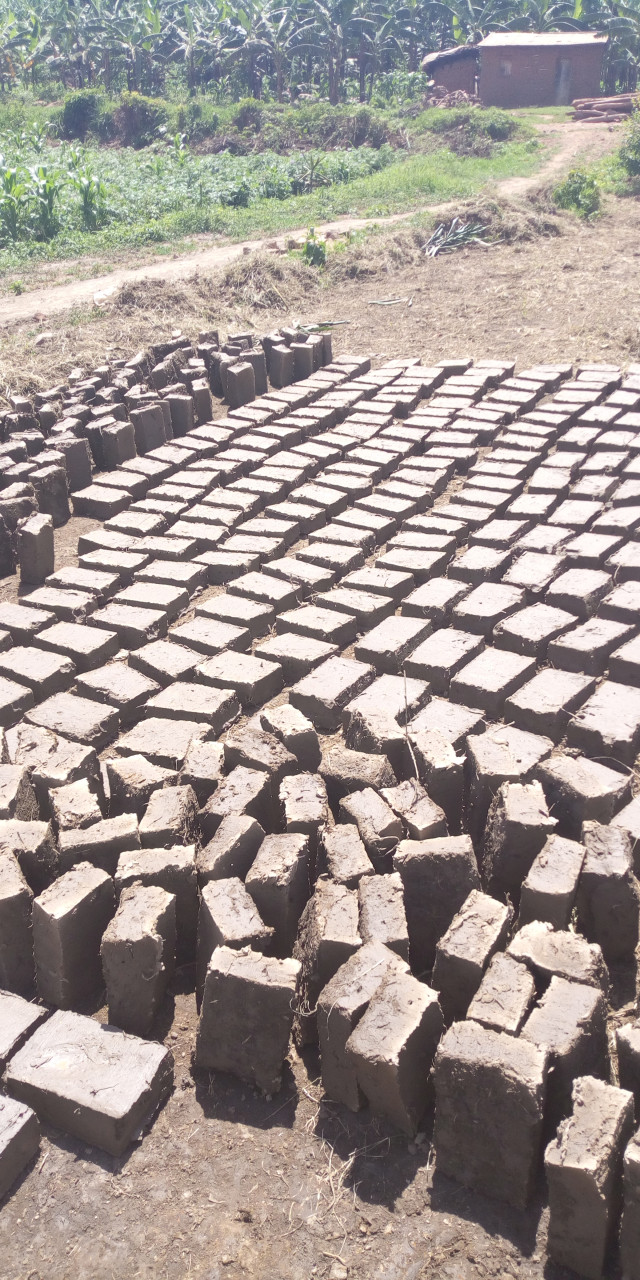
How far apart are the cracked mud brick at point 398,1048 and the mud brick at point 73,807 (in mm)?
1456

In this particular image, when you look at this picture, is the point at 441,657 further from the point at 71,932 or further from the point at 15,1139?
the point at 15,1139

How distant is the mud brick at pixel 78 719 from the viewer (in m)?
4.73

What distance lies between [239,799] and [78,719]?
127 centimetres

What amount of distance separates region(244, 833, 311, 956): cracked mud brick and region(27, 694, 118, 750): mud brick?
1.42m

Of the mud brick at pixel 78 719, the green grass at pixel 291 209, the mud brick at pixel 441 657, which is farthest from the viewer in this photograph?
the green grass at pixel 291 209

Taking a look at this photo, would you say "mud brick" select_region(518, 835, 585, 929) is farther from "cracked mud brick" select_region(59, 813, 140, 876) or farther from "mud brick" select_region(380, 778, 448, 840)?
"cracked mud brick" select_region(59, 813, 140, 876)

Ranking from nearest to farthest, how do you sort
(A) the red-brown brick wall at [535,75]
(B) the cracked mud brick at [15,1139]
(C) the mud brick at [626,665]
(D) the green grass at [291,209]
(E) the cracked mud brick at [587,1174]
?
1. (E) the cracked mud brick at [587,1174]
2. (B) the cracked mud brick at [15,1139]
3. (C) the mud brick at [626,665]
4. (D) the green grass at [291,209]
5. (A) the red-brown brick wall at [535,75]

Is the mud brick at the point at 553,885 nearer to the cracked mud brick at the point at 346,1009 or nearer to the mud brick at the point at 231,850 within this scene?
the cracked mud brick at the point at 346,1009

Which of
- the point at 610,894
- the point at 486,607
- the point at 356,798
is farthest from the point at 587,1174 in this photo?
the point at 486,607

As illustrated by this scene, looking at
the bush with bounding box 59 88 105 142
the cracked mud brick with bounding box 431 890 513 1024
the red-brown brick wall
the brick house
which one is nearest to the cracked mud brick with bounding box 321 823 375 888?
the cracked mud brick with bounding box 431 890 513 1024

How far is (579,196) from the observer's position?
52.4 feet

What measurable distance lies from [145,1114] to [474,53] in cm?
3773

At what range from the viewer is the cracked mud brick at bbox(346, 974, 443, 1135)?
2859mm

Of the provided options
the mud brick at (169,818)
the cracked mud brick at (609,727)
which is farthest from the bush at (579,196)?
the mud brick at (169,818)
